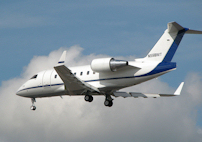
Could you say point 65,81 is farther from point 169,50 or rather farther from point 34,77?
point 169,50

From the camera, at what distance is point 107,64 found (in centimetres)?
3077

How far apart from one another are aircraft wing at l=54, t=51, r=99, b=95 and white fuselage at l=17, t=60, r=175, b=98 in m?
0.73

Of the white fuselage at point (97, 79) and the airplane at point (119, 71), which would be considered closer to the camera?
the airplane at point (119, 71)

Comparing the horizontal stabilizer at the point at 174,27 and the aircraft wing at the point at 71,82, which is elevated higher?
the horizontal stabilizer at the point at 174,27

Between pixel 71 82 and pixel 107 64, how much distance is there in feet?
12.5

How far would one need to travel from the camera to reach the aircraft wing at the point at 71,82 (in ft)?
98.7

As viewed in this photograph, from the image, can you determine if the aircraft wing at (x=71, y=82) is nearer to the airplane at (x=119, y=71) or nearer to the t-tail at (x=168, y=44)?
the airplane at (x=119, y=71)

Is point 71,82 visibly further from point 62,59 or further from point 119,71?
Result: point 119,71

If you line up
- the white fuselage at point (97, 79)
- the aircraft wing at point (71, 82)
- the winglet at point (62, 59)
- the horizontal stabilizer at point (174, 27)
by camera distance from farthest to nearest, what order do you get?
1. the white fuselage at point (97, 79)
2. the aircraft wing at point (71, 82)
3. the horizontal stabilizer at point (174, 27)
4. the winglet at point (62, 59)

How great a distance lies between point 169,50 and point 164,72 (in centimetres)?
196

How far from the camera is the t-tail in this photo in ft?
100

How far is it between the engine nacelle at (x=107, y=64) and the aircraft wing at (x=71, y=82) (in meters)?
1.96

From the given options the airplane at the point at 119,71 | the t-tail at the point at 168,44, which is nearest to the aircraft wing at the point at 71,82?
the airplane at the point at 119,71

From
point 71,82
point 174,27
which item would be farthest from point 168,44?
point 71,82
